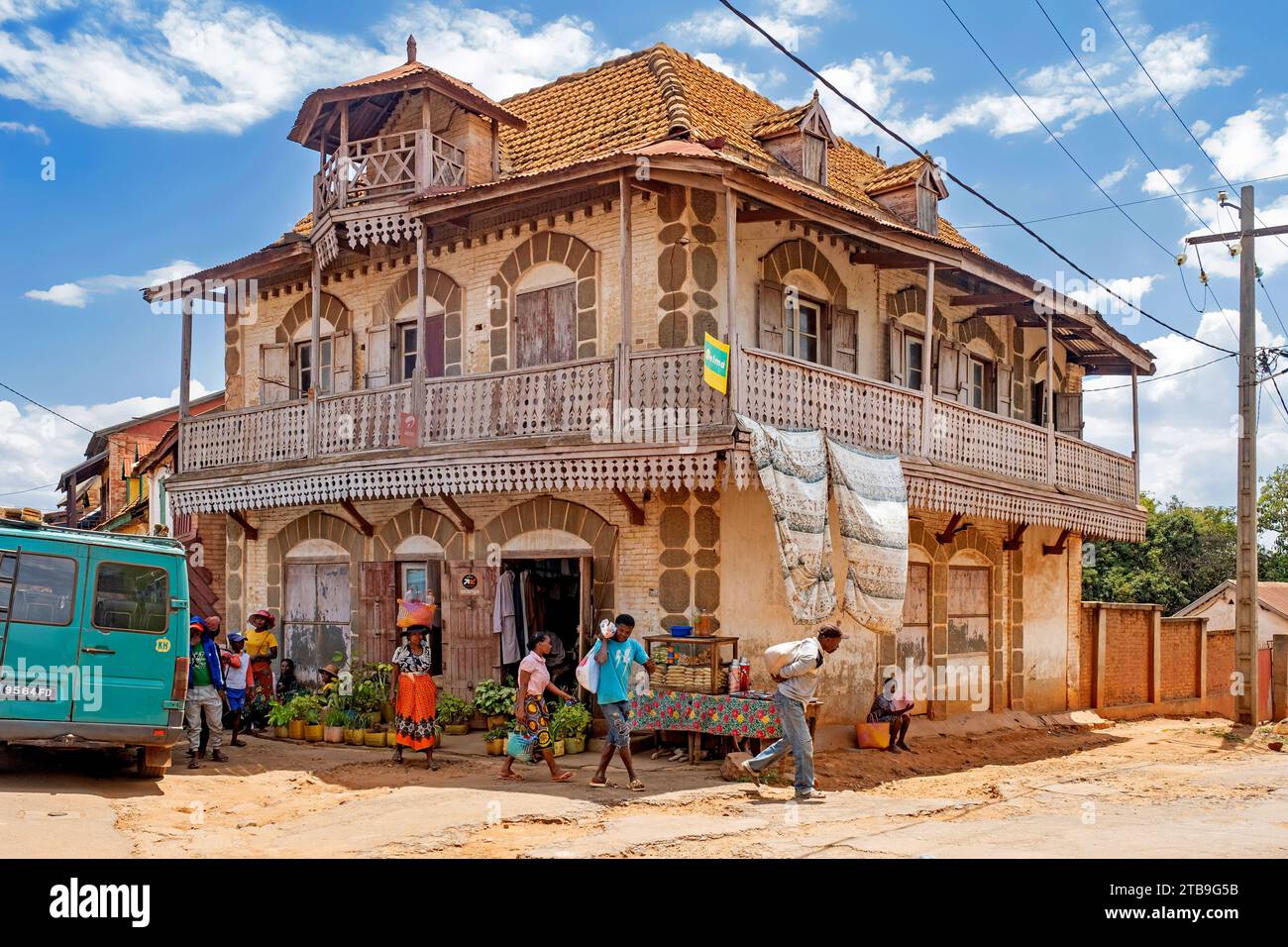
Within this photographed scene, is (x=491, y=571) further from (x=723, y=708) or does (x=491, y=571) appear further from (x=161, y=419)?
(x=161, y=419)

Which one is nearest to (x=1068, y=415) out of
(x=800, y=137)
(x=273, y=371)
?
(x=800, y=137)

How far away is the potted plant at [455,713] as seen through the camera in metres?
14.3

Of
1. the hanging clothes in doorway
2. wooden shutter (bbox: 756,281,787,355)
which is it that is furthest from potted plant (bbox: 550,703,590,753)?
wooden shutter (bbox: 756,281,787,355)

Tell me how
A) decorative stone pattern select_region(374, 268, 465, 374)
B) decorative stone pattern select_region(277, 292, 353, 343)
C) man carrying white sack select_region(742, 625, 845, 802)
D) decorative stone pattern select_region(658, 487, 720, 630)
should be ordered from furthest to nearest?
decorative stone pattern select_region(277, 292, 353, 343) → decorative stone pattern select_region(374, 268, 465, 374) → decorative stone pattern select_region(658, 487, 720, 630) → man carrying white sack select_region(742, 625, 845, 802)

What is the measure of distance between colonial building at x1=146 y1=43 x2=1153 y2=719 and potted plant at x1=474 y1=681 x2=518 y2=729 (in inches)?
33.4

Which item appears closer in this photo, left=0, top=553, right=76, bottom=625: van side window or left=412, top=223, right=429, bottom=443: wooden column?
left=0, top=553, right=76, bottom=625: van side window

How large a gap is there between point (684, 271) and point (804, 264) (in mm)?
2183

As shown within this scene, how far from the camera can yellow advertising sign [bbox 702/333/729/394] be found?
11.9 meters

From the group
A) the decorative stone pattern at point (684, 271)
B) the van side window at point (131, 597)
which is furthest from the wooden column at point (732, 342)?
the van side window at point (131, 597)

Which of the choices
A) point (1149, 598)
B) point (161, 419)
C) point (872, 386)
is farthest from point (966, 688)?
point (161, 419)

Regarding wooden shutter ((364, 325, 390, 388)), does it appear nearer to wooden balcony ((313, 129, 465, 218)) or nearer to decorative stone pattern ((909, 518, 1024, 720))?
wooden balcony ((313, 129, 465, 218))

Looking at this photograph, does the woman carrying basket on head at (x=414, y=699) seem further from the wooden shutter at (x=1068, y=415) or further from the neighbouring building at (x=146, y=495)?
the wooden shutter at (x=1068, y=415)

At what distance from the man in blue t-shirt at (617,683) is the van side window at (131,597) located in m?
3.82

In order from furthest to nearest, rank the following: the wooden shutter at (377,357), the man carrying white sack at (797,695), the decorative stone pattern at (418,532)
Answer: the wooden shutter at (377,357) < the decorative stone pattern at (418,532) < the man carrying white sack at (797,695)
